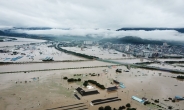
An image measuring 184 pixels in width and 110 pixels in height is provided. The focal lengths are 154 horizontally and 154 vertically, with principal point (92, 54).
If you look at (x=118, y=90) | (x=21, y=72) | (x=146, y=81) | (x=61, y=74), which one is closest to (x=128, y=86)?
(x=118, y=90)

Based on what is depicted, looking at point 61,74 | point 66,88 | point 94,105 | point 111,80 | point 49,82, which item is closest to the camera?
point 94,105

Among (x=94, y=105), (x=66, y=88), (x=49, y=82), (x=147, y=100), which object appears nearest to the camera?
(x=94, y=105)

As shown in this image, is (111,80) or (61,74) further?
(61,74)

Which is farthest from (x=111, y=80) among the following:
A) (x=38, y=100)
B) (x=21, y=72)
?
(x=21, y=72)

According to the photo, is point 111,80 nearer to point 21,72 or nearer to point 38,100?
point 38,100

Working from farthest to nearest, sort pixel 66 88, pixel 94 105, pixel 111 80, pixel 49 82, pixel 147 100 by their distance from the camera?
pixel 111 80 < pixel 49 82 < pixel 66 88 < pixel 147 100 < pixel 94 105

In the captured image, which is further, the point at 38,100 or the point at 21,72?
the point at 21,72

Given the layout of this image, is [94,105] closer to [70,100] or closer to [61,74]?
[70,100]

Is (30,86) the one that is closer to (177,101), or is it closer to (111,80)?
(111,80)

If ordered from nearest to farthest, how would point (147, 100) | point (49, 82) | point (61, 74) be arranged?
point (147, 100) < point (49, 82) < point (61, 74)
